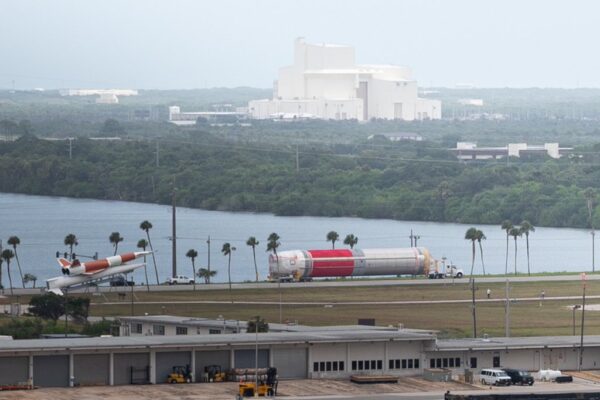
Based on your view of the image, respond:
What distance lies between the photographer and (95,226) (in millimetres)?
106625

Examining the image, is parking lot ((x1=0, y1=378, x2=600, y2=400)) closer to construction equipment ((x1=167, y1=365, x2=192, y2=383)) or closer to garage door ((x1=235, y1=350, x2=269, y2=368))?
construction equipment ((x1=167, y1=365, x2=192, y2=383))

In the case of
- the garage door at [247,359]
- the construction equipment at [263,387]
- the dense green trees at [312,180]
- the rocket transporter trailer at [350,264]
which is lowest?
the construction equipment at [263,387]

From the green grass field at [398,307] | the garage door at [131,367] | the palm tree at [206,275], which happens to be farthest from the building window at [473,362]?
the palm tree at [206,275]

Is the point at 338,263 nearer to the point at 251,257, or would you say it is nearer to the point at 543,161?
the point at 251,257

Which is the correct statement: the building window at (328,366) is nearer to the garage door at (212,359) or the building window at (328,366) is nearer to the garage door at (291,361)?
the garage door at (291,361)

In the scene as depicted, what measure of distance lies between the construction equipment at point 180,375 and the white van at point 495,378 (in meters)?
6.26

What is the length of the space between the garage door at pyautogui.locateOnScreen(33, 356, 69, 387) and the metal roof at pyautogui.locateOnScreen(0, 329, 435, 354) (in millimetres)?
250

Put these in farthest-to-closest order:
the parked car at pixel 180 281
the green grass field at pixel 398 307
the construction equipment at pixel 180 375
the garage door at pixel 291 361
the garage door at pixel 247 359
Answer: the parked car at pixel 180 281 → the green grass field at pixel 398 307 → the garage door at pixel 291 361 → the garage door at pixel 247 359 → the construction equipment at pixel 180 375

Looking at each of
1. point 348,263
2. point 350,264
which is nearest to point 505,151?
point 350,264

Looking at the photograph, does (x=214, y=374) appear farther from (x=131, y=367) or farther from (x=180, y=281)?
(x=180, y=281)

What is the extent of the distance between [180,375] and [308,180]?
91317mm

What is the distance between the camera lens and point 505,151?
166 metres

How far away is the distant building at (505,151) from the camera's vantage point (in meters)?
161

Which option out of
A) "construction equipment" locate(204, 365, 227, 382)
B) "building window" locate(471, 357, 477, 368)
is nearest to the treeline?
"building window" locate(471, 357, 477, 368)
